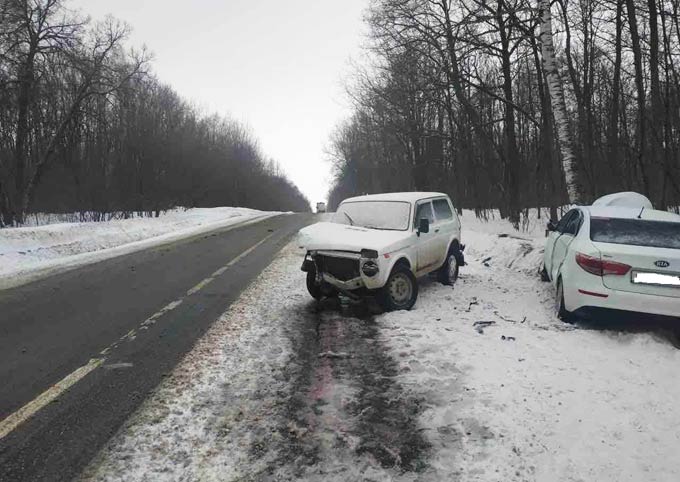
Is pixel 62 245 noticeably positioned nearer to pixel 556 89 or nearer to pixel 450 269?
pixel 450 269

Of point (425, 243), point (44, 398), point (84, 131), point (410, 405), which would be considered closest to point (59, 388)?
point (44, 398)

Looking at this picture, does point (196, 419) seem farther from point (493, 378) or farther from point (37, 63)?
point (37, 63)

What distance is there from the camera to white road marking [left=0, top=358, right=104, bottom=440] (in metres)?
3.48

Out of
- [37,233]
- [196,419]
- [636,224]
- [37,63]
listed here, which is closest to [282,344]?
[196,419]

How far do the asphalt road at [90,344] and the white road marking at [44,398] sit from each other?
0.06ft

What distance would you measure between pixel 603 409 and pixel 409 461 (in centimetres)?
188

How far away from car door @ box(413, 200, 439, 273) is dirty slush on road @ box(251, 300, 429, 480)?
230cm

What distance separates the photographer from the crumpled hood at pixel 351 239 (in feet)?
21.6

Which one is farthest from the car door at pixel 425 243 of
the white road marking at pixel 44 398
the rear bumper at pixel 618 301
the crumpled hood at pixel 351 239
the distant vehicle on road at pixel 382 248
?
the white road marking at pixel 44 398

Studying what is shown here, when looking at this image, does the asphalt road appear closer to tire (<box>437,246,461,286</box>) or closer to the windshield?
the windshield

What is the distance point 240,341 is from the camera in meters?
5.44

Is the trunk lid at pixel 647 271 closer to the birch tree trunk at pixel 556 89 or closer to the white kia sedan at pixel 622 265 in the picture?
the white kia sedan at pixel 622 265

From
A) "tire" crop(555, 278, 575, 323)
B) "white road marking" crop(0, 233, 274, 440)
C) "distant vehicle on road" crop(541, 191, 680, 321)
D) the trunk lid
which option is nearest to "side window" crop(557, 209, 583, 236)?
"distant vehicle on road" crop(541, 191, 680, 321)

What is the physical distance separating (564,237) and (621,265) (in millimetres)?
1825
